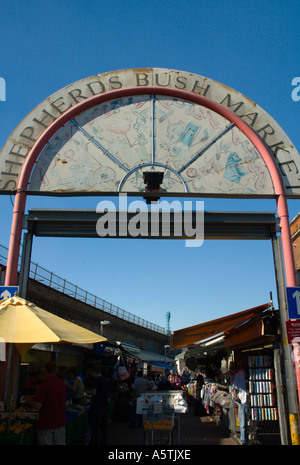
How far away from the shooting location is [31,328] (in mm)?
6203

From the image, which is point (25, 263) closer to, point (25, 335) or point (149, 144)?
point (25, 335)

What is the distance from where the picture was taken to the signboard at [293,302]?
26.5 ft

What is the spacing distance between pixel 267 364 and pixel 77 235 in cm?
563

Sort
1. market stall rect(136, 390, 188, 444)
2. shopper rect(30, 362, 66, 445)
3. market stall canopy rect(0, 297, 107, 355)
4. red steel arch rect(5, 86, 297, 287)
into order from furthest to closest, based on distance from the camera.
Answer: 1. red steel arch rect(5, 86, 297, 287)
2. market stall rect(136, 390, 188, 444)
3. shopper rect(30, 362, 66, 445)
4. market stall canopy rect(0, 297, 107, 355)

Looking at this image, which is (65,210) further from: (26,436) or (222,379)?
(222,379)

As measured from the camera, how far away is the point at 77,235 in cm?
988

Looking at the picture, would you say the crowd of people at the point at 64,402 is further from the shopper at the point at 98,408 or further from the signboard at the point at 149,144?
the signboard at the point at 149,144

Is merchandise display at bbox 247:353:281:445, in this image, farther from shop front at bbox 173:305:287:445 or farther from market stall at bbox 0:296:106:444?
market stall at bbox 0:296:106:444

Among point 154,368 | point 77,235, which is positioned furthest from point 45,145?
point 154,368

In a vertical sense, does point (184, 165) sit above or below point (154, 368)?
above

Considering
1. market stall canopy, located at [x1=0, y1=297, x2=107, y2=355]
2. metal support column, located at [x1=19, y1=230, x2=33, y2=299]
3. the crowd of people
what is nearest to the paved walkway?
the crowd of people

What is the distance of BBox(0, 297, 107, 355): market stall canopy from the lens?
233 inches

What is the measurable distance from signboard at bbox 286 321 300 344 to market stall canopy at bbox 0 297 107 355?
12.5 ft

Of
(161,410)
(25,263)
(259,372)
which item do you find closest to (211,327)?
(259,372)
